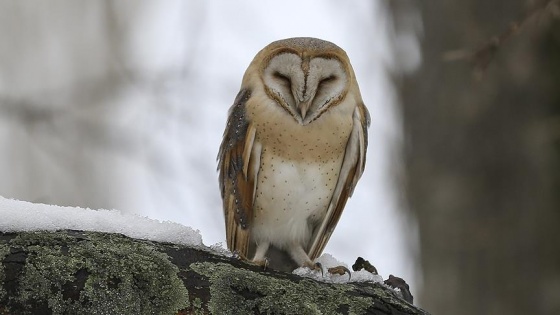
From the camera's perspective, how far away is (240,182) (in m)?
3.55

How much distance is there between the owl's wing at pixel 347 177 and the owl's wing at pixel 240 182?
1.08 feet

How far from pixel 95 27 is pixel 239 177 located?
8.37m

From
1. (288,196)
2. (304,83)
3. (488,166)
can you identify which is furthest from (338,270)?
(488,166)

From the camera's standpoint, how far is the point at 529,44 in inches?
178

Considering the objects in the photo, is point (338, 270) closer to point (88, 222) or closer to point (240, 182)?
point (240, 182)

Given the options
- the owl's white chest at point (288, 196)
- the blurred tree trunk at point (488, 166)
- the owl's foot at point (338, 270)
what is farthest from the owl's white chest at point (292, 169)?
the blurred tree trunk at point (488, 166)

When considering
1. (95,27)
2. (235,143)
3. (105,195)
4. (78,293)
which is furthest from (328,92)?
(95,27)

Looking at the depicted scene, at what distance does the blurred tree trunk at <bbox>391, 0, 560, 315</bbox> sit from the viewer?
432 cm

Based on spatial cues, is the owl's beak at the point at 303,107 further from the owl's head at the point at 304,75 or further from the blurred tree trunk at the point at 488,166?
the blurred tree trunk at the point at 488,166

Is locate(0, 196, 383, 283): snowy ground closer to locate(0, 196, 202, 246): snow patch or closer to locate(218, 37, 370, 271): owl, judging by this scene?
locate(0, 196, 202, 246): snow patch

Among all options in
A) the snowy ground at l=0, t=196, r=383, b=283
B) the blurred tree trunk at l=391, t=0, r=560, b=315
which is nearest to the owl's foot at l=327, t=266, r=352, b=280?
the snowy ground at l=0, t=196, r=383, b=283

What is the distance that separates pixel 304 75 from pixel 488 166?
1357 millimetres

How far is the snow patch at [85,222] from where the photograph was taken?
1837 mm

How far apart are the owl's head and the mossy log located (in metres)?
1.52
